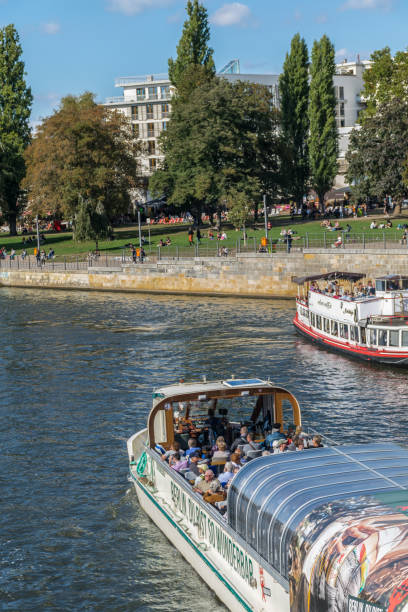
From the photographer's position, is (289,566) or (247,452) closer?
(289,566)

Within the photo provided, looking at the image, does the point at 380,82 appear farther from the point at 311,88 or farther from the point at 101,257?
the point at 101,257

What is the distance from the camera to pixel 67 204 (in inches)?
3172

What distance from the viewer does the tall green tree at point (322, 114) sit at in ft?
267

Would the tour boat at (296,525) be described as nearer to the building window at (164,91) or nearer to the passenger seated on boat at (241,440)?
the passenger seated on boat at (241,440)

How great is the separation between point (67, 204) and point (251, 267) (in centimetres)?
2968

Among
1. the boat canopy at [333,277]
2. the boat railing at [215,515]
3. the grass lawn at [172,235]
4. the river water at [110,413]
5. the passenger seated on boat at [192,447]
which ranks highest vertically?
the grass lawn at [172,235]

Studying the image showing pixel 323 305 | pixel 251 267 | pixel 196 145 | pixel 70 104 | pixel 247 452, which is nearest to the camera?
pixel 247 452

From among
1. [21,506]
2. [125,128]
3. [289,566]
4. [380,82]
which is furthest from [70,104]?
[289,566]

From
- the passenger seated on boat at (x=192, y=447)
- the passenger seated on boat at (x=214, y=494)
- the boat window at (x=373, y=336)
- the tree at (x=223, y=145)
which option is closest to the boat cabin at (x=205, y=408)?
the passenger seated on boat at (x=192, y=447)

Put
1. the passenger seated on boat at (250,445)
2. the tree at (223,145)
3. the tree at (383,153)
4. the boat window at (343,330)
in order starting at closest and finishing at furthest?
the passenger seated on boat at (250,445)
the boat window at (343,330)
the tree at (383,153)
the tree at (223,145)

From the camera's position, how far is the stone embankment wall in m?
52.8

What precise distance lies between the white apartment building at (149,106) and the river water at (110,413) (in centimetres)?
6653

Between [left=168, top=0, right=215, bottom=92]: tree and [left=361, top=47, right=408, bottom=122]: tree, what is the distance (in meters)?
17.2

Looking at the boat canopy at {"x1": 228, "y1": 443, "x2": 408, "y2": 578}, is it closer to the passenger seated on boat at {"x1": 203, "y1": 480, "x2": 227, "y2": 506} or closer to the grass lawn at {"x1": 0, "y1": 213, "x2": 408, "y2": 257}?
the passenger seated on boat at {"x1": 203, "y1": 480, "x2": 227, "y2": 506}
